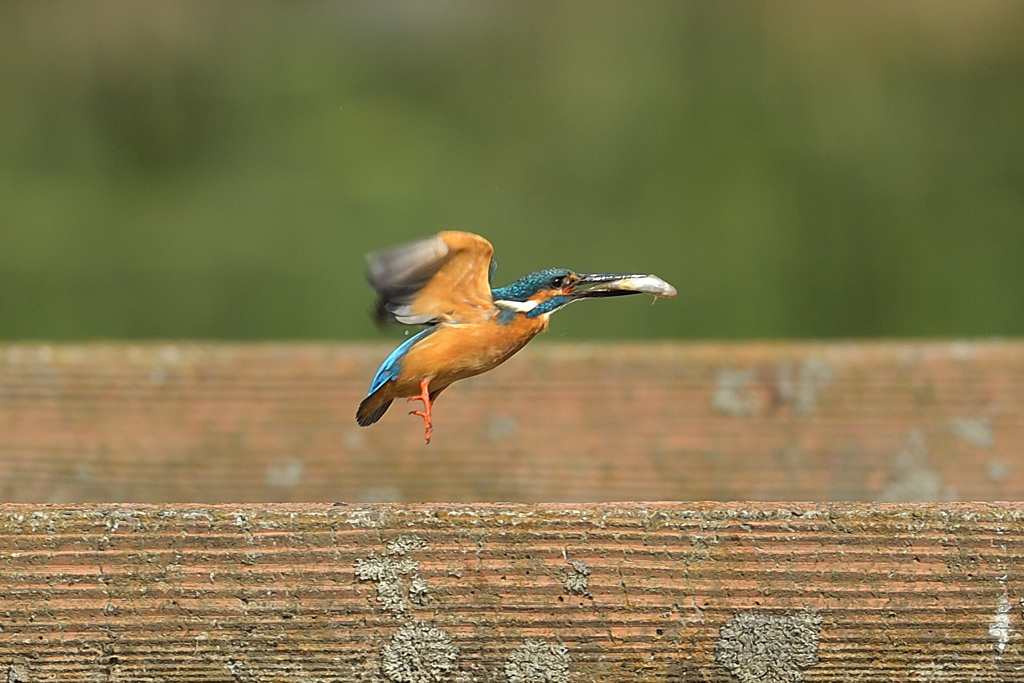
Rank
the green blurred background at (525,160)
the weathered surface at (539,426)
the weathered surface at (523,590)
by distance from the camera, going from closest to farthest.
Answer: the weathered surface at (523,590), the weathered surface at (539,426), the green blurred background at (525,160)

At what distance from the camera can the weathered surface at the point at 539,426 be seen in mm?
2689

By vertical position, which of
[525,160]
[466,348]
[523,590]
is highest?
[525,160]

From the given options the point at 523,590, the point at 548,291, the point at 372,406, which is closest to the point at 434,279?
the point at 548,291

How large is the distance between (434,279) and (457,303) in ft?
0.20

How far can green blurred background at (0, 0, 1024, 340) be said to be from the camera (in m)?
6.46

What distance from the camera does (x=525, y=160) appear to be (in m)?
8.40

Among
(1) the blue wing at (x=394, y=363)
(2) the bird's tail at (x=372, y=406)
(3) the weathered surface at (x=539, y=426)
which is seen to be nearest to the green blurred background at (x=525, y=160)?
(3) the weathered surface at (x=539, y=426)

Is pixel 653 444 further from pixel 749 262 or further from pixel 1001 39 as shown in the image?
pixel 1001 39

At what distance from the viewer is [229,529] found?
1.28 meters

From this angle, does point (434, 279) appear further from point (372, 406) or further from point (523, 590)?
point (523, 590)

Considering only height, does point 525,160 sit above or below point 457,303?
above

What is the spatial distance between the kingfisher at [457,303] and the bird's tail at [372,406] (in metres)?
0.05

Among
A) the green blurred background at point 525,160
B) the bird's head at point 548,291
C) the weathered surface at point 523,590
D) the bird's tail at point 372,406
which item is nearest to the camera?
the weathered surface at point 523,590

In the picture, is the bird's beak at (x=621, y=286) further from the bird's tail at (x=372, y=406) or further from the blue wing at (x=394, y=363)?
the bird's tail at (x=372, y=406)
